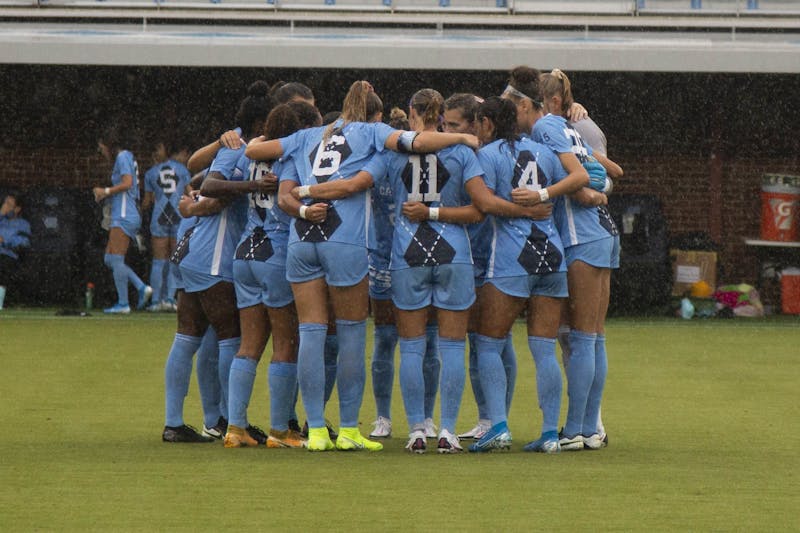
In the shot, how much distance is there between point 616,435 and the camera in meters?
8.24

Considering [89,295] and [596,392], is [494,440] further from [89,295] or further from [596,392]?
[89,295]

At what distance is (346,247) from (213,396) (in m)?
1.32

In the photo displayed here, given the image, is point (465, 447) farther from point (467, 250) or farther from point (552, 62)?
point (552, 62)

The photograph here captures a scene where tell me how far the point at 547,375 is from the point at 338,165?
146cm

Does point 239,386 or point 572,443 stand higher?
point 239,386

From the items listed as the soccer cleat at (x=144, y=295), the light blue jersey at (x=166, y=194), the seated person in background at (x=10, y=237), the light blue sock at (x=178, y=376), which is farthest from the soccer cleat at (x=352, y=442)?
the seated person in background at (x=10, y=237)

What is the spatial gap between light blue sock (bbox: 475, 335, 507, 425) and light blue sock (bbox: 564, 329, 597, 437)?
0.36m

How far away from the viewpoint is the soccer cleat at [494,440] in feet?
24.0

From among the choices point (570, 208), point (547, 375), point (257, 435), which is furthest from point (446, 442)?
point (570, 208)

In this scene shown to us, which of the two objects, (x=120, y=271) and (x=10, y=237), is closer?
(x=120, y=271)

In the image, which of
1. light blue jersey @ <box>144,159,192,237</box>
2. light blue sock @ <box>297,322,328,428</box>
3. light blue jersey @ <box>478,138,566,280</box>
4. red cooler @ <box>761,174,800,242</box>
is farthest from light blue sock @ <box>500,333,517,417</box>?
red cooler @ <box>761,174,800,242</box>

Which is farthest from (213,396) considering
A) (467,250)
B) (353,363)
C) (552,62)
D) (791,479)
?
(552,62)

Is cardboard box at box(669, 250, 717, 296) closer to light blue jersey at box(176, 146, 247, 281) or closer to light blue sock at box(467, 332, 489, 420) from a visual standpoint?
light blue sock at box(467, 332, 489, 420)

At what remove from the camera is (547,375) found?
24.0 feet
